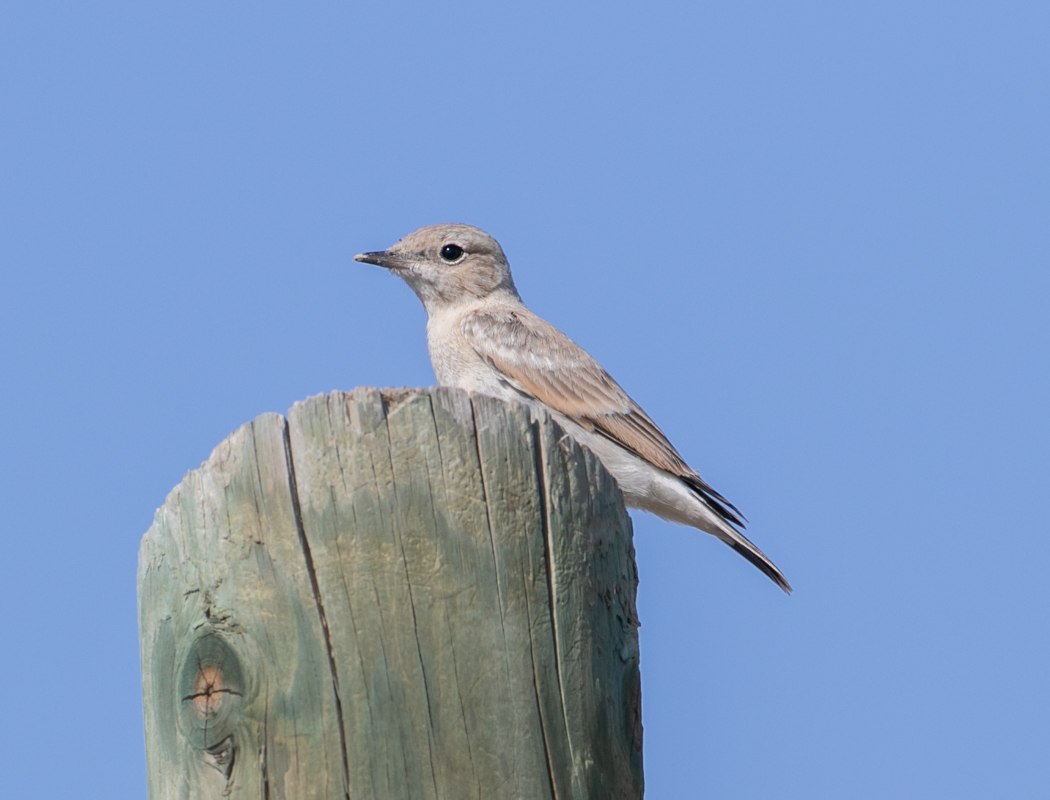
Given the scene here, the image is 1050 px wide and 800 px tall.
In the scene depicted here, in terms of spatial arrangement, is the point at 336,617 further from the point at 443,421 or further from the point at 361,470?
the point at 443,421

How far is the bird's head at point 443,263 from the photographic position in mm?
9664

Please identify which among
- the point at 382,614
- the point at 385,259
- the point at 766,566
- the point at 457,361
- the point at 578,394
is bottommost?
the point at 382,614

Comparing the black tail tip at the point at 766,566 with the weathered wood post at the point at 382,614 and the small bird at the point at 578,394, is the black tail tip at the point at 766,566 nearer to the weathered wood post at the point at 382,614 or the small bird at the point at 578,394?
the small bird at the point at 578,394

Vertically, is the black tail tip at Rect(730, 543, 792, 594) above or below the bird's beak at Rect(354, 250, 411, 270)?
below

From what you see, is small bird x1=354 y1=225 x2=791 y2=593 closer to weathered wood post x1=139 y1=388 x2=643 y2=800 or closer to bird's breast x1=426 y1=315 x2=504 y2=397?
bird's breast x1=426 y1=315 x2=504 y2=397

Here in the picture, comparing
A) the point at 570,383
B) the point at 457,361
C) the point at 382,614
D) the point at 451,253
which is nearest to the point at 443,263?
the point at 451,253

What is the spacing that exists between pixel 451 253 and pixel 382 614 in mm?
6825

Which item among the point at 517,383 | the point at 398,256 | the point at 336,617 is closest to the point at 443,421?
the point at 336,617

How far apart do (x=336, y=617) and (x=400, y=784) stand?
50 centimetres

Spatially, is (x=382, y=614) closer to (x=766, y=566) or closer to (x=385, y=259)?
(x=766, y=566)

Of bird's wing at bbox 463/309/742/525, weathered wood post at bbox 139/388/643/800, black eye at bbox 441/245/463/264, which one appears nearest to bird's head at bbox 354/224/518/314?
black eye at bbox 441/245/463/264

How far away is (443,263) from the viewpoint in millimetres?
9805

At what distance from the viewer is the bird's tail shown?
8.24 m

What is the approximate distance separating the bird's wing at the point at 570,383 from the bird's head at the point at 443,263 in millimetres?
665
